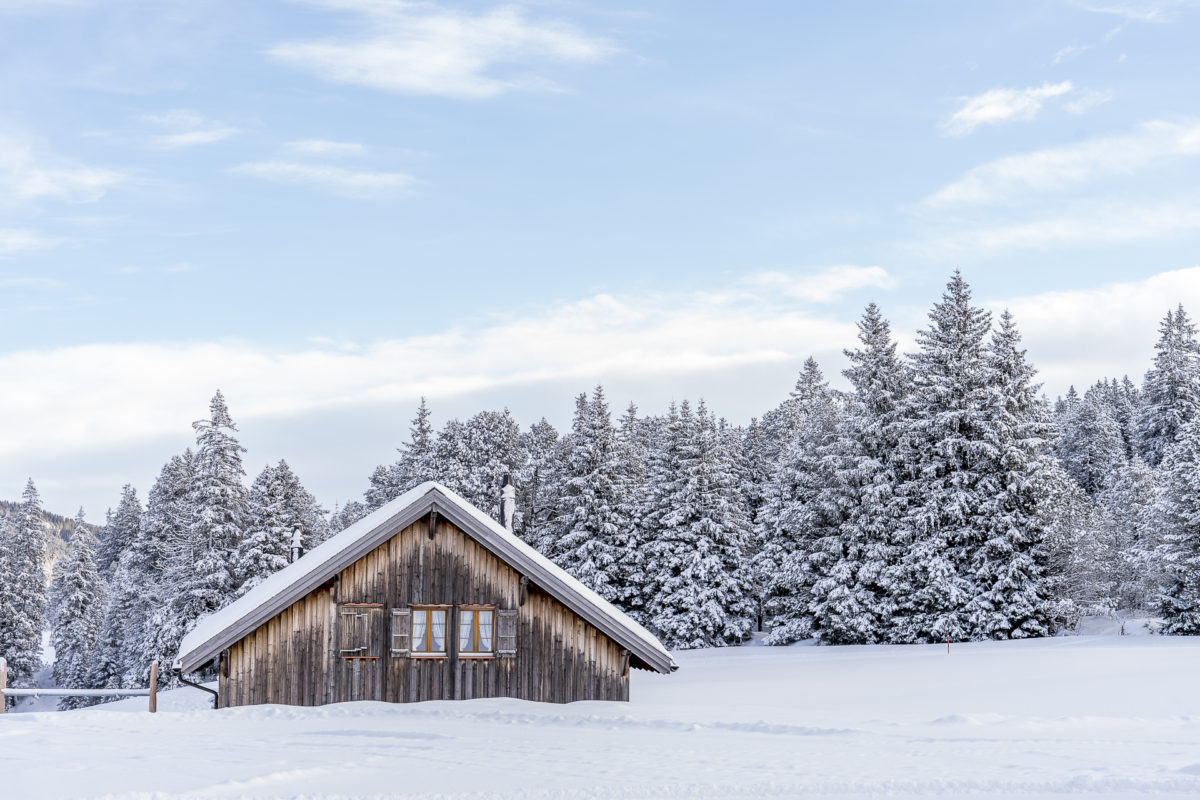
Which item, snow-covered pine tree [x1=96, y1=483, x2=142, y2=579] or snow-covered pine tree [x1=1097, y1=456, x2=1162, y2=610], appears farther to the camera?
snow-covered pine tree [x1=96, y1=483, x2=142, y2=579]

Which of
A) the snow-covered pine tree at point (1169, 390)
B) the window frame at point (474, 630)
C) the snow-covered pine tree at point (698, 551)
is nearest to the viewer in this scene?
the window frame at point (474, 630)

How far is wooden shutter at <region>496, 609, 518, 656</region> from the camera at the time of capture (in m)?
23.5

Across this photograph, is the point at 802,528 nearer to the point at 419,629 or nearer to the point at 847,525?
the point at 847,525

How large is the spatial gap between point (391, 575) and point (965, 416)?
32803mm

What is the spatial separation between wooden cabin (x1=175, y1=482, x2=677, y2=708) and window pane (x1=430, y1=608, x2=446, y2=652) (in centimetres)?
3

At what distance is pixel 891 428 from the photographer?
49.2 meters

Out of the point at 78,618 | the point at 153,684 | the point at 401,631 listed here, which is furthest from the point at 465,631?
the point at 78,618

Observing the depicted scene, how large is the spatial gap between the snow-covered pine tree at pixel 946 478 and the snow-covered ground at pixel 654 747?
1613 centimetres

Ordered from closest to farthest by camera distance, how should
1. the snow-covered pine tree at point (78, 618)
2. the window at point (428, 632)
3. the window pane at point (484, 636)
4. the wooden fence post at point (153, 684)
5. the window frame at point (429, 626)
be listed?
the wooden fence post at point (153, 684) → the window frame at point (429, 626) → the window at point (428, 632) → the window pane at point (484, 636) → the snow-covered pine tree at point (78, 618)

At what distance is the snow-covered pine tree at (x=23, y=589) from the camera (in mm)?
63938

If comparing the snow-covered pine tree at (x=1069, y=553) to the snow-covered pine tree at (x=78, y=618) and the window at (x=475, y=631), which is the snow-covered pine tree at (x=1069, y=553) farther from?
the snow-covered pine tree at (x=78, y=618)

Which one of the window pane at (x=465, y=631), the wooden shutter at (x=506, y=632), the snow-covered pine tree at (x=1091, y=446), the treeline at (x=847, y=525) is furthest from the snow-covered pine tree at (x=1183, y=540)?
the snow-covered pine tree at (x=1091, y=446)

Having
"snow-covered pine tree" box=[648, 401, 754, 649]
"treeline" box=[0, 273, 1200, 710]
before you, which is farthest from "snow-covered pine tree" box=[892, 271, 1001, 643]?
"snow-covered pine tree" box=[648, 401, 754, 649]

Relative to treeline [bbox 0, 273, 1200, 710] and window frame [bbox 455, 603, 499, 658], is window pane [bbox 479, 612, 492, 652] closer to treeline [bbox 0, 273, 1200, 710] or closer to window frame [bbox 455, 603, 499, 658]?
window frame [bbox 455, 603, 499, 658]
